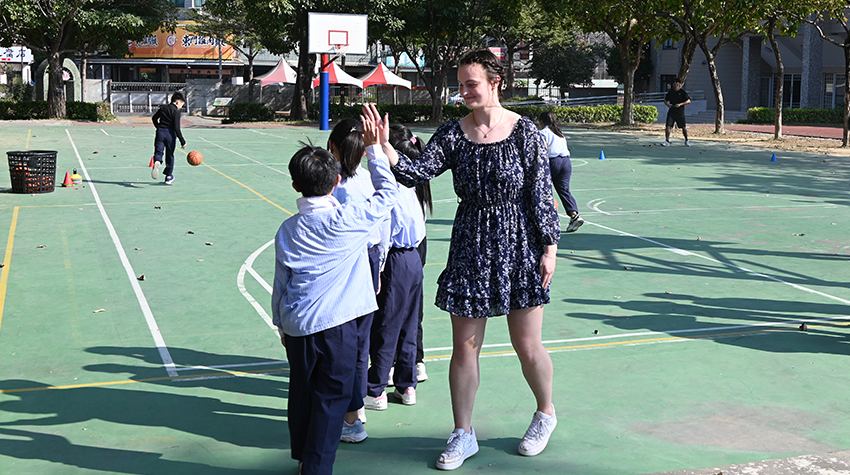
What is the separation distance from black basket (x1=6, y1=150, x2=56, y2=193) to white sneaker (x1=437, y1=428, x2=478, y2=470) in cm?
1259

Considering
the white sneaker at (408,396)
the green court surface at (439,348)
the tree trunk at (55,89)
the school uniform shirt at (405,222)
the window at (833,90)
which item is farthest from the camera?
the window at (833,90)

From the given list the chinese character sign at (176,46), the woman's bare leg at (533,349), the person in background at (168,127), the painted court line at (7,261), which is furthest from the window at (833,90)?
the woman's bare leg at (533,349)

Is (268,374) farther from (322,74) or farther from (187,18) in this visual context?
(187,18)

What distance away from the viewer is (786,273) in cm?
898

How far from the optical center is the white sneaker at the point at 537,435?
440 cm

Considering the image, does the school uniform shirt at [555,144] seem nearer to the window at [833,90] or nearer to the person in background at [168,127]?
the person in background at [168,127]

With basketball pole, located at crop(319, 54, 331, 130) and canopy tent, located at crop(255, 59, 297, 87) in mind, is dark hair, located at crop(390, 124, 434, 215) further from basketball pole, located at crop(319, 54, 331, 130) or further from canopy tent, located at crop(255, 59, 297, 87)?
canopy tent, located at crop(255, 59, 297, 87)

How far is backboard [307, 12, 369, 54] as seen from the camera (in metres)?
35.9

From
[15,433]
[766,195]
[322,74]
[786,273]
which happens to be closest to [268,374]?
[15,433]

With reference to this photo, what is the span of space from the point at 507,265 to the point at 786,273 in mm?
6003

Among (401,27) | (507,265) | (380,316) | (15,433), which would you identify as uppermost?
(401,27)

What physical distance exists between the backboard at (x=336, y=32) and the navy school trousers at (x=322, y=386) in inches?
1314

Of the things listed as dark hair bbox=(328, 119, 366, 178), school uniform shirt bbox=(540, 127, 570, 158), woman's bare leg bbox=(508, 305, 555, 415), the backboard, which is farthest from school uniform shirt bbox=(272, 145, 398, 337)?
the backboard

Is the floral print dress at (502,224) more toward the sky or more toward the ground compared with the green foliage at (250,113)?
more toward the ground
